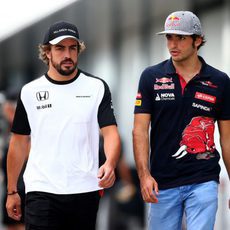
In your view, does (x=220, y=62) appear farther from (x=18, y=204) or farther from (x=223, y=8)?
(x=18, y=204)

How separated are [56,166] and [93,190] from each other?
316 millimetres

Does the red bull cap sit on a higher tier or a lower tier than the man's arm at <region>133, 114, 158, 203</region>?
higher

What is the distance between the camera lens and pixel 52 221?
6.02 m

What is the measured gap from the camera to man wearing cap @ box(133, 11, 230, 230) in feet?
19.8

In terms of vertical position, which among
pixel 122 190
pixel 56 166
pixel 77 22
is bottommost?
pixel 122 190

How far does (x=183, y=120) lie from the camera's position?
6.05 metres

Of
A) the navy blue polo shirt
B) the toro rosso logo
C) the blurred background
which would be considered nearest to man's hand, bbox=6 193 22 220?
the navy blue polo shirt

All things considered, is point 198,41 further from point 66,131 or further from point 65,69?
point 66,131

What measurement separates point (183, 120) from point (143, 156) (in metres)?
0.39

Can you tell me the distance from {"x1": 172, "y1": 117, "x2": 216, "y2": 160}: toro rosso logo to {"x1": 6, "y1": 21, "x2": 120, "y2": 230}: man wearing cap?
48cm

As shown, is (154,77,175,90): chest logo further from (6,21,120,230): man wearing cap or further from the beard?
the beard

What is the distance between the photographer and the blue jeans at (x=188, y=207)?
6.01 m

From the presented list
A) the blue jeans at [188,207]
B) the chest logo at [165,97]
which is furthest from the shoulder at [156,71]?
the blue jeans at [188,207]

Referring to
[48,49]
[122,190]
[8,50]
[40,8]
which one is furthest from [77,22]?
[48,49]
